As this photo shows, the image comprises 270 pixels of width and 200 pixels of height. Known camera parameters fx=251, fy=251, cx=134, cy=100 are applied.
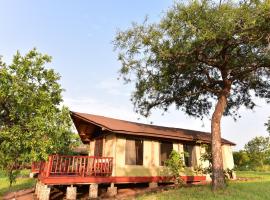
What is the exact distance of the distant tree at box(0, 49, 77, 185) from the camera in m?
11.8

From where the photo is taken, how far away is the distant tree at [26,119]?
38.6 feet

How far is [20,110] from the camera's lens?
1219cm

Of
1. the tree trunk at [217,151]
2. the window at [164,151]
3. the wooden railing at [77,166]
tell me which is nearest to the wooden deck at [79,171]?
the wooden railing at [77,166]

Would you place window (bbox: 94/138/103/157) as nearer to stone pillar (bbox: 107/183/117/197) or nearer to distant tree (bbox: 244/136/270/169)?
stone pillar (bbox: 107/183/117/197)

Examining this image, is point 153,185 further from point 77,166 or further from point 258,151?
point 258,151

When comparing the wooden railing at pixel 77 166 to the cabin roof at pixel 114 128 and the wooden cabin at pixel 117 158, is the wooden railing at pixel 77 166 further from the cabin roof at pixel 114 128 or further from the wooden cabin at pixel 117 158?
the cabin roof at pixel 114 128

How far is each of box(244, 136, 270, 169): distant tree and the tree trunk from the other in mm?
28983

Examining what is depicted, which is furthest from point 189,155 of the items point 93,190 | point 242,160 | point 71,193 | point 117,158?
point 242,160

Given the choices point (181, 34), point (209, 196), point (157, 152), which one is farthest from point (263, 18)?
point (157, 152)

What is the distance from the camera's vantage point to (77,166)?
47.5 ft

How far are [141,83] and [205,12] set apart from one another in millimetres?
6677

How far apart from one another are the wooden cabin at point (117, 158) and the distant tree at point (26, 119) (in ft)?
5.76

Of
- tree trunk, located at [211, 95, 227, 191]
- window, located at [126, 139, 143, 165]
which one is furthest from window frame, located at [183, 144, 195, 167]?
tree trunk, located at [211, 95, 227, 191]

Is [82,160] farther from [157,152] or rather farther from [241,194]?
[241,194]
